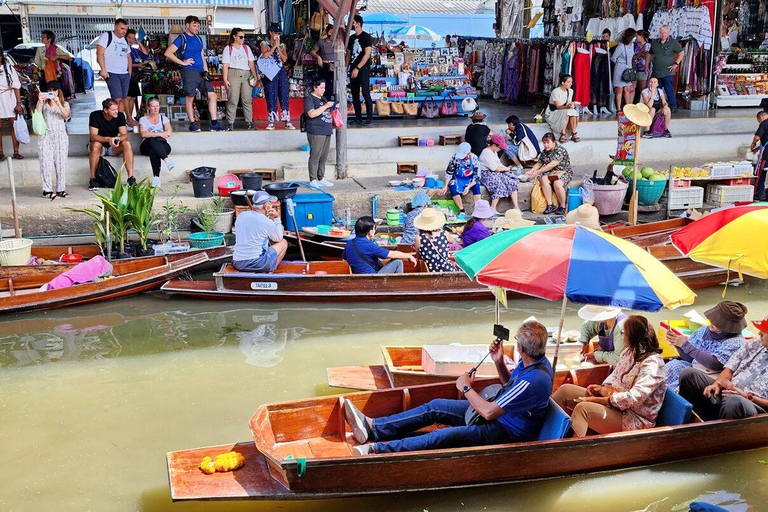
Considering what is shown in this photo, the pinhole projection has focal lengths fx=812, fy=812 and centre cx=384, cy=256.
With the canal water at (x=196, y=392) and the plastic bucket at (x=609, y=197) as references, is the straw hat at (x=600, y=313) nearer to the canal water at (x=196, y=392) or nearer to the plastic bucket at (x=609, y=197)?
the canal water at (x=196, y=392)

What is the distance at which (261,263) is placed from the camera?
30.7ft

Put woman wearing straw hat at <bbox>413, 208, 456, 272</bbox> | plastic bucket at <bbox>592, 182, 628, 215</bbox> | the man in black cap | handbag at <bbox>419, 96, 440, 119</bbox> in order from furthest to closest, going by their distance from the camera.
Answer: handbag at <bbox>419, 96, 440, 119</bbox> < the man in black cap < plastic bucket at <bbox>592, 182, 628, 215</bbox> < woman wearing straw hat at <bbox>413, 208, 456, 272</bbox>

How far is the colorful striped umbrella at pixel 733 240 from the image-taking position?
5.75 meters

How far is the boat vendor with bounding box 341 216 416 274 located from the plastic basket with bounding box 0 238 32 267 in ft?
12.4

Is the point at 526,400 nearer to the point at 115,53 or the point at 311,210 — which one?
the point at 311,210

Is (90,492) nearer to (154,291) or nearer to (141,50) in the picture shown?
A: (154,291)

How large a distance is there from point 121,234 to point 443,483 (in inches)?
244

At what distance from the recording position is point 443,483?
5316 mm

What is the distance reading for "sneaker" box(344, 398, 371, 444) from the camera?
219 inches

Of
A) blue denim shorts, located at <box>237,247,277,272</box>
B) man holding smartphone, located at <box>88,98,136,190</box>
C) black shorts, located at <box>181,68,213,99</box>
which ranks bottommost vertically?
blue denim shorts, located at <box>237,247,277,272</box>

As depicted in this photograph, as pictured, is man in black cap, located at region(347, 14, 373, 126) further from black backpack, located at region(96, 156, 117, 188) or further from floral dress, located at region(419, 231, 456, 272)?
floral dress, located at region(419, 231, 456, 272)

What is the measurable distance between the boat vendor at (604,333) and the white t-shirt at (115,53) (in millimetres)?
9217

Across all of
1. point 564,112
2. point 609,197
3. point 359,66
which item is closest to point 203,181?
point 359,66

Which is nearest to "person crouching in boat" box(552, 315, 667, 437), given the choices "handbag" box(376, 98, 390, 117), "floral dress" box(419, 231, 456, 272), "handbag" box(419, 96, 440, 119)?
"floral dress" box(419, 231, 456, 272)
